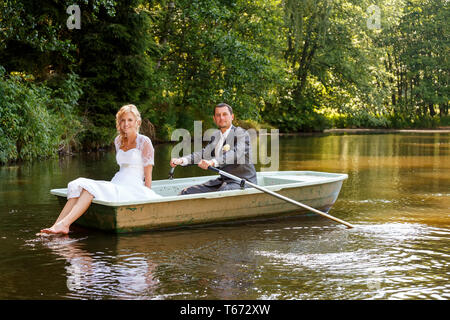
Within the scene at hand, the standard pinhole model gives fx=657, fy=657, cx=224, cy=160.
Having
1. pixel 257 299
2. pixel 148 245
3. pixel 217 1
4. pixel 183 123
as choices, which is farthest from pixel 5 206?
pixel 183 123

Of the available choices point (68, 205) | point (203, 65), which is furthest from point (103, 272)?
point (203, 65)

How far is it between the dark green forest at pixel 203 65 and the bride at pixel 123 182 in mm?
6859

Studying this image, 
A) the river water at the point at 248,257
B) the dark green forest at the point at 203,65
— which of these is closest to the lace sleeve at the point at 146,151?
the river water at the point at 248,257

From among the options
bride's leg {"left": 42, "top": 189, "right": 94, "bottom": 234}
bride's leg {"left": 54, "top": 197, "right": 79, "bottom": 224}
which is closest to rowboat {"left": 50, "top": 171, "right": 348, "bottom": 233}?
bride's leg {"left": 42, "top": 189, "right": 94, "bottom": 234}

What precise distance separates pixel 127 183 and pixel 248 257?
187cm

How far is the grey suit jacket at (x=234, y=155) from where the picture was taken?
7801 millimetres

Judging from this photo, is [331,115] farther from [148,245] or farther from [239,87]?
[148,245]

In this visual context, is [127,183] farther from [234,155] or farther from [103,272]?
[103,272]

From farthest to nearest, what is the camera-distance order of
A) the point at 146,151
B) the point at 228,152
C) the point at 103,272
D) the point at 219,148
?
the point at 219,148 < the point at 228,152 < the point at 146,151 < the point at 103,272

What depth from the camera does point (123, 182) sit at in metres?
7.30

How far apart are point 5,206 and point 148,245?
11.1 ft

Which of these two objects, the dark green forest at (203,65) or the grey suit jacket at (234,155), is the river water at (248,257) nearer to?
the grey suit jacket at (234,155)

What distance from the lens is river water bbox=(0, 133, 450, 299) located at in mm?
4996

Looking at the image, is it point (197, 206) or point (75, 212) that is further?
point (197, 206)
